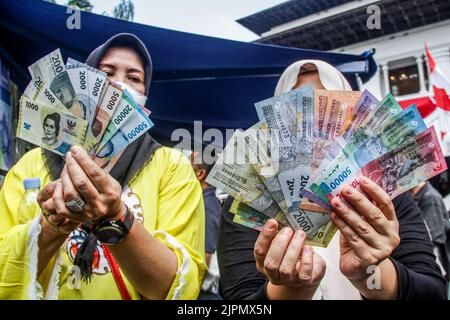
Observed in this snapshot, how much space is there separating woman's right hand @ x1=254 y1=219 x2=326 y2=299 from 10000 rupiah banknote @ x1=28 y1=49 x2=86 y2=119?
2.11ft

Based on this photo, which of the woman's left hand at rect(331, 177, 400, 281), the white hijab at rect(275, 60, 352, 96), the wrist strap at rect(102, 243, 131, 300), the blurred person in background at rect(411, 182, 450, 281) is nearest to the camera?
the woman's left hand at rect(331, 177, 400, 281)

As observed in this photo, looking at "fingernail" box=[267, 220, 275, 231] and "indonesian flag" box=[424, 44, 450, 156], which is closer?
"fingernail" box=[267, 220, 275, 231]

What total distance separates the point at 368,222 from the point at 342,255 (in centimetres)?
17

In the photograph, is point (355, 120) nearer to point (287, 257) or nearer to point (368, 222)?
point (368, 222)

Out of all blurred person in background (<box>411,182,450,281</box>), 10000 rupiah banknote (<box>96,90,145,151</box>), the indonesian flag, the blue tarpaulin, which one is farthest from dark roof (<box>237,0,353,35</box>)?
blurred person in background (<box>411,182,450,281</box>)

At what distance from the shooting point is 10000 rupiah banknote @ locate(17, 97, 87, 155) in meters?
1.09

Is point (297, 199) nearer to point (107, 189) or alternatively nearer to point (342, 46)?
point (107, 189)

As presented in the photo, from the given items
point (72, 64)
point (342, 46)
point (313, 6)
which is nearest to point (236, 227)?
point (72, 64)

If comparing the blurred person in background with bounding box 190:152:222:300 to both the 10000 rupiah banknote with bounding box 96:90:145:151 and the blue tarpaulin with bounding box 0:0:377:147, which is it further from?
the 10000 rupiah banknote with bounding box 96:90:145:151

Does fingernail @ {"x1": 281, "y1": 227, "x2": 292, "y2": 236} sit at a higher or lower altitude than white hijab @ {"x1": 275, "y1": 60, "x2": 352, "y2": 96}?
lower

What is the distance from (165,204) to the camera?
1347 millimetres

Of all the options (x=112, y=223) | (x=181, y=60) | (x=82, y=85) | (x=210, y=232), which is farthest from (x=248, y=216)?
(x=210, y=232)

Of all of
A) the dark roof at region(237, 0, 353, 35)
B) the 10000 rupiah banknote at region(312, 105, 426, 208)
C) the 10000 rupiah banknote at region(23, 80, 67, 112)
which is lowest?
the 10000 rupiah banknote at region(312, 105, 426, 208)

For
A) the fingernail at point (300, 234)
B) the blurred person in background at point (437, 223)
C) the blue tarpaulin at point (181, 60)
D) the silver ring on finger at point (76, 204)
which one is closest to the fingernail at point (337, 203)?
the fingernail at point (300, 234)
